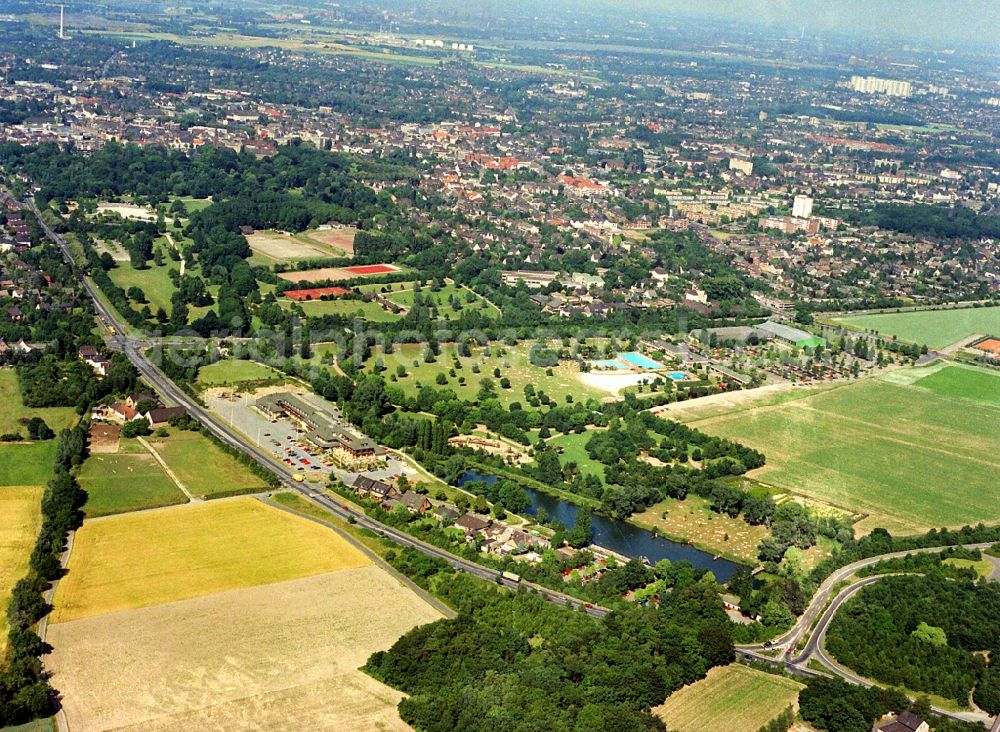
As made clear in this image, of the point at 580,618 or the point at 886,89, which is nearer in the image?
the point at 580,618

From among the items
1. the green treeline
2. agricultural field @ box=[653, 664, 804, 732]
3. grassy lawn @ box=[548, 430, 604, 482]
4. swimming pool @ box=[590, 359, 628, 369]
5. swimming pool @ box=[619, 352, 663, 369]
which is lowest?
grassy lawn @ box=[548, 430, 604, 482]

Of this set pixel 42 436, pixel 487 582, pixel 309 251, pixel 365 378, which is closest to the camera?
pixel 487 582

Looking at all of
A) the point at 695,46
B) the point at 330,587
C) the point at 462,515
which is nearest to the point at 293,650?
the point at 330,587

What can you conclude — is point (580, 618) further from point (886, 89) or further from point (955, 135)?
point (886, 89)

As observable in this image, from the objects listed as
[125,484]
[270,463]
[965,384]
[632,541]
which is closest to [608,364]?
[965,384]

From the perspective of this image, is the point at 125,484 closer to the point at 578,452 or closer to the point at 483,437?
the point at 483,437

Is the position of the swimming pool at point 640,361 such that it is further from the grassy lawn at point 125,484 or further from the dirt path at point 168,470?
the grassy lawn at point 125,484

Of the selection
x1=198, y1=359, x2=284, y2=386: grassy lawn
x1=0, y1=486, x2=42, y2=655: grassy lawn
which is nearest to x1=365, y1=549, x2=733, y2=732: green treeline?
x1=0, y1=486, x2=42, y2=655: grassy lawn

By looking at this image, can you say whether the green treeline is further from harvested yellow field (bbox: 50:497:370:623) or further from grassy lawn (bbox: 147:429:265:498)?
grassy lawn (bbox: 147:429:265:498)
